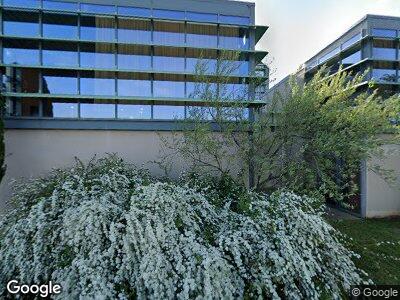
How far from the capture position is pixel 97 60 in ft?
27.5

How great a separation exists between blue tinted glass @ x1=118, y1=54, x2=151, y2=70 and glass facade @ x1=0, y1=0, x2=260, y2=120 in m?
0.03

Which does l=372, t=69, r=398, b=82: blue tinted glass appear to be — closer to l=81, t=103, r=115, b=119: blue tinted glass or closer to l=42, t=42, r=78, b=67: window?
l=81, t=103, r=115, b=119: blue tinted glass

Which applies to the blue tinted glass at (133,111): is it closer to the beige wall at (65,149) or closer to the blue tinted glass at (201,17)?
the beige wall at (65,149)

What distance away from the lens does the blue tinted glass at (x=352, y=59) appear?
1070 cm

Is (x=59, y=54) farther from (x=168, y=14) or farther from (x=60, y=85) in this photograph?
(x=168, y=14)

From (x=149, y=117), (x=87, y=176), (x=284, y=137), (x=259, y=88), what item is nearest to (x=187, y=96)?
(x=149, y=117)

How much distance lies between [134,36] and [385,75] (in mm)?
9522

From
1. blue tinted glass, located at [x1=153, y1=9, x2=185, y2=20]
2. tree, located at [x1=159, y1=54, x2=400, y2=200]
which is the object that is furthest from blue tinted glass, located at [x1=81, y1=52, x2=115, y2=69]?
tree, located at [x1=159, y1=54, x2=400, y2=200]

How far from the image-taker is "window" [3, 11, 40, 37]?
26.2 feet

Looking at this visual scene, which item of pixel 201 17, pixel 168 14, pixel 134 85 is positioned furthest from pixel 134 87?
pixel 201 17

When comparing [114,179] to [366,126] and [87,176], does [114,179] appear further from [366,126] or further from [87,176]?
[366,126]

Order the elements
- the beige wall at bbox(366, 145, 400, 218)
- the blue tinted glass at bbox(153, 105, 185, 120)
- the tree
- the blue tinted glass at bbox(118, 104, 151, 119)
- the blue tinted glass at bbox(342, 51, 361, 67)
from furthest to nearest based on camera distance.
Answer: the blue tinted glass at bbox(342, 51, 361, 67) < the beige wall at bbox(366, 145, 400, 218) < the blue tinted glass at bbox(153, 105, 185, 120) < the blue tinted glass at bbox(118, 104, 151, 119) < the tree

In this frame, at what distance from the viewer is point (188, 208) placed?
4.53 m

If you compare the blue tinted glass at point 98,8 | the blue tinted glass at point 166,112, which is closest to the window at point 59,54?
the blue tinted glass at point 98,8
